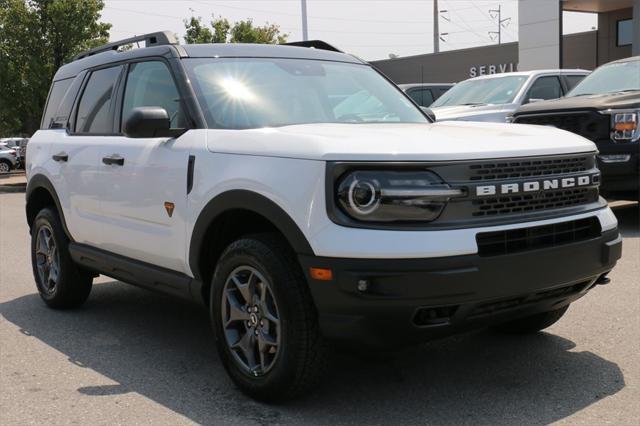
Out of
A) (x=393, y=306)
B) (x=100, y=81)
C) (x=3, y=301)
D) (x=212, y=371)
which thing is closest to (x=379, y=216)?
(x=393, y=306)

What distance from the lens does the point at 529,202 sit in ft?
11.9

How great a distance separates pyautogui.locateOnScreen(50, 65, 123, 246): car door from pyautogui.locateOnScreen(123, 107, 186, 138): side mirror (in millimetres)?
933

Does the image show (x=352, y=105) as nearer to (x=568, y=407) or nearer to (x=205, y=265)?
(x=205, y=265)

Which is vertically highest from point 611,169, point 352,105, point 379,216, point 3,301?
point 352,105

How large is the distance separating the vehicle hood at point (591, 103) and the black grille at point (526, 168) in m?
5.20

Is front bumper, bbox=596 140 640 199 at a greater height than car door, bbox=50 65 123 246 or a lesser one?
lesser

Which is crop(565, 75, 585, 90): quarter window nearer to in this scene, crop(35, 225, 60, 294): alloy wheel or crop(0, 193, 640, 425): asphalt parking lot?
crop(0, 193, 640, 425): asphalt parking lot

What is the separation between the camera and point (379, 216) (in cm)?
332

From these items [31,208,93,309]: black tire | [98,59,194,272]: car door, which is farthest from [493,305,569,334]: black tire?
→ [31,208,93,309]: black tire

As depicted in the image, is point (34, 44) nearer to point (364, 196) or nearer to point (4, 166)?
point (4, 166)

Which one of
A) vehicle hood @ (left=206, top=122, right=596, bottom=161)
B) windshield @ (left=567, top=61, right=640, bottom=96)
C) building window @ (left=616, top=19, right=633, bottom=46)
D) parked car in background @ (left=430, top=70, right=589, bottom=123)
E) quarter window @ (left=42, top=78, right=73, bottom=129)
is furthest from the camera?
building window @ (left=616, top=19, right=633, bottom=46)

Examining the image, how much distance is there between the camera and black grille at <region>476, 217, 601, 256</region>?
3.43 m

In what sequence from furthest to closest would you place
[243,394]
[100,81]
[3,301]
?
[3,301]
[100,81]
[243,394]

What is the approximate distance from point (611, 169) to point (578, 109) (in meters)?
0.80
